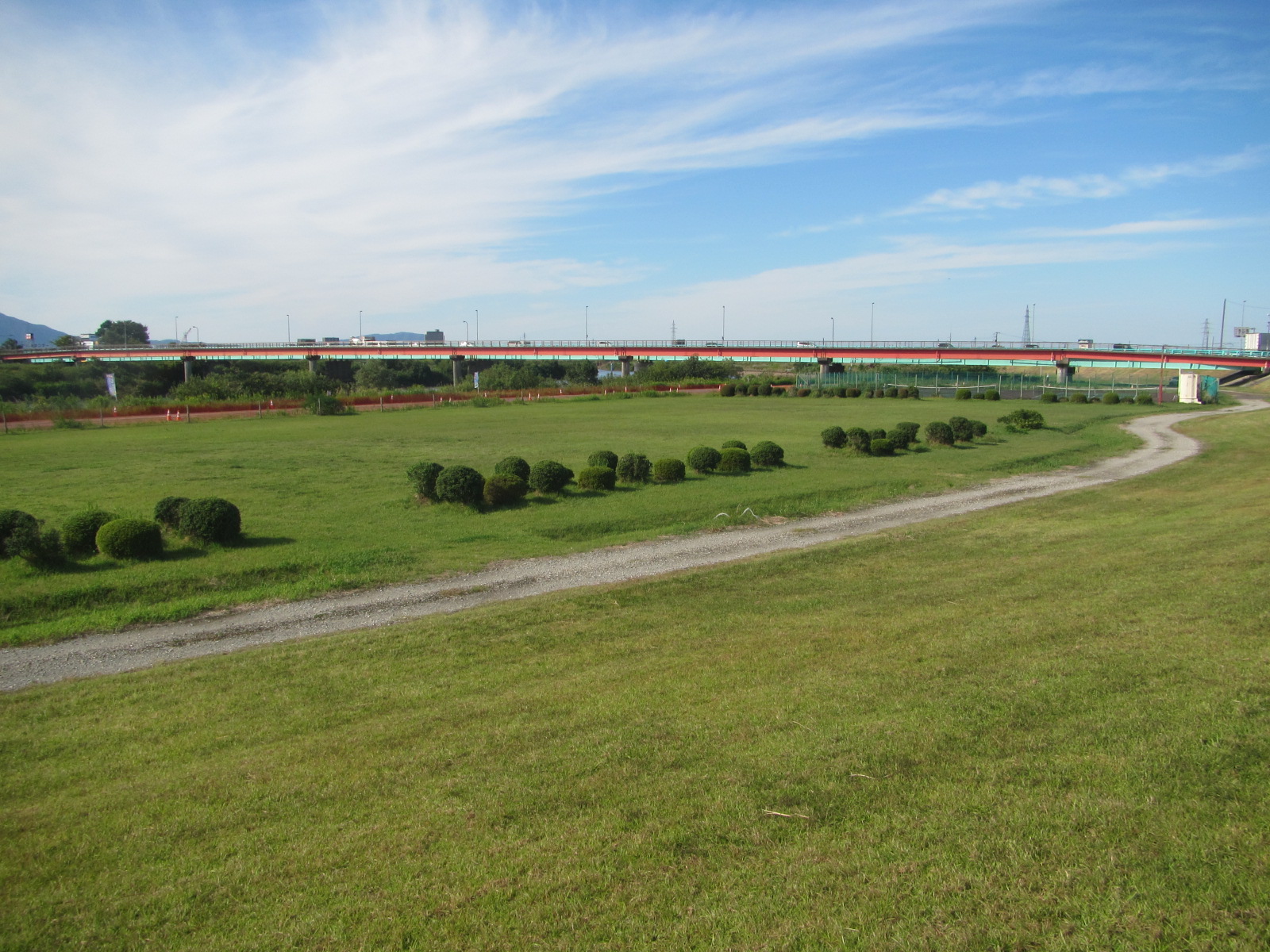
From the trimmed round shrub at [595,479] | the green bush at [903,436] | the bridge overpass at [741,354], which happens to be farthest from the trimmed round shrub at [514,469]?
the bridge overpass at [741,354]

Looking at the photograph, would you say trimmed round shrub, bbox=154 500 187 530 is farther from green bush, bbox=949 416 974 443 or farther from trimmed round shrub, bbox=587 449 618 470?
green bush, bbox=949 416 974 443

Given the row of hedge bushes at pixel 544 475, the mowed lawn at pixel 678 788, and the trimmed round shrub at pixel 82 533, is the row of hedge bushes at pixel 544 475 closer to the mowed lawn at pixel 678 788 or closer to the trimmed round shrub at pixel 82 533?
the trimmed round shrub at pixel 82 533

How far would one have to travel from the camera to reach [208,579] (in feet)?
45.4

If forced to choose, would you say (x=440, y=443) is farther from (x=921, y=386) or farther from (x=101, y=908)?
(x=921, y=386)

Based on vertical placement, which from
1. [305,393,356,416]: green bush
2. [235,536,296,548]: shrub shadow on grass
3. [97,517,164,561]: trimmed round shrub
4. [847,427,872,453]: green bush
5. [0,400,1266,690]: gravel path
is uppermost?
[305,393,356,416]: green bush

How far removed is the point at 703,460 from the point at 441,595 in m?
13.7

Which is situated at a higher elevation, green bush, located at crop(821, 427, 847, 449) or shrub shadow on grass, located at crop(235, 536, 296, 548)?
green bush, located at crop(821, 427, 847, 449)

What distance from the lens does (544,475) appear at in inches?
847

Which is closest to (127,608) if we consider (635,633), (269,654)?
(269,654)

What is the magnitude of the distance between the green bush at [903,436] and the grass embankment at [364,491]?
1.13 metres

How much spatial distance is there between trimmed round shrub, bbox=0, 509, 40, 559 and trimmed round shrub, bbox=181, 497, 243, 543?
235 cm

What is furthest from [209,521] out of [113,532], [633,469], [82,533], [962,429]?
[962,429]

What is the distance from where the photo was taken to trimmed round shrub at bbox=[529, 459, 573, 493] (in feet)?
70.6

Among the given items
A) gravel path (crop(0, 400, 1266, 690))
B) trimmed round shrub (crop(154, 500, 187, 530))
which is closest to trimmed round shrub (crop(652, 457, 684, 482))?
gravel path (crop(0, 400, 1266, 690))
